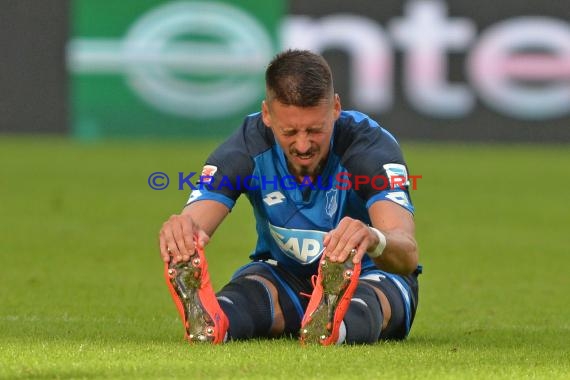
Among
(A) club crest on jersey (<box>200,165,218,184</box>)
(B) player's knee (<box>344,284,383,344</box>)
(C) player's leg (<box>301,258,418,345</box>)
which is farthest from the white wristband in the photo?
(A) club crest on jersey (<box>200,165,218,184</box>)

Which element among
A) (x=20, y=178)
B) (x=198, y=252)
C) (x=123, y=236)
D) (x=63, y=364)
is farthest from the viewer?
(x=20, y=178)

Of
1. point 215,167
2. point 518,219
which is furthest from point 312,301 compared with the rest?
point 518,219

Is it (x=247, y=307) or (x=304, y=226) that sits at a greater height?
(x=304, y=226)

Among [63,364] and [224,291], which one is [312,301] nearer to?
[224,291]

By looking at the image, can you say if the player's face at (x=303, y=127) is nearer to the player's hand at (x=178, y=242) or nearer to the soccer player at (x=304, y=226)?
the soccer player at (x=304, y=226)

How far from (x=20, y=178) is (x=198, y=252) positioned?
34.7 ft

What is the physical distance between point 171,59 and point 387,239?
14974 millimetres

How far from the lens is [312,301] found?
595 centimetres

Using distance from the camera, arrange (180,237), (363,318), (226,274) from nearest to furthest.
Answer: (180,237) → (363,318) → (226,274)

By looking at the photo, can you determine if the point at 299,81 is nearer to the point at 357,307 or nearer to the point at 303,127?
the point at 303,127

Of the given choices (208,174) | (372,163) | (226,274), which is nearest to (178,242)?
(208,174)

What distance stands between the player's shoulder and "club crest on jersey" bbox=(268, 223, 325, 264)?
0.41 m

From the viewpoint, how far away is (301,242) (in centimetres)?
659

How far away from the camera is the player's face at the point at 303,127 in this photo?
5.98 m
